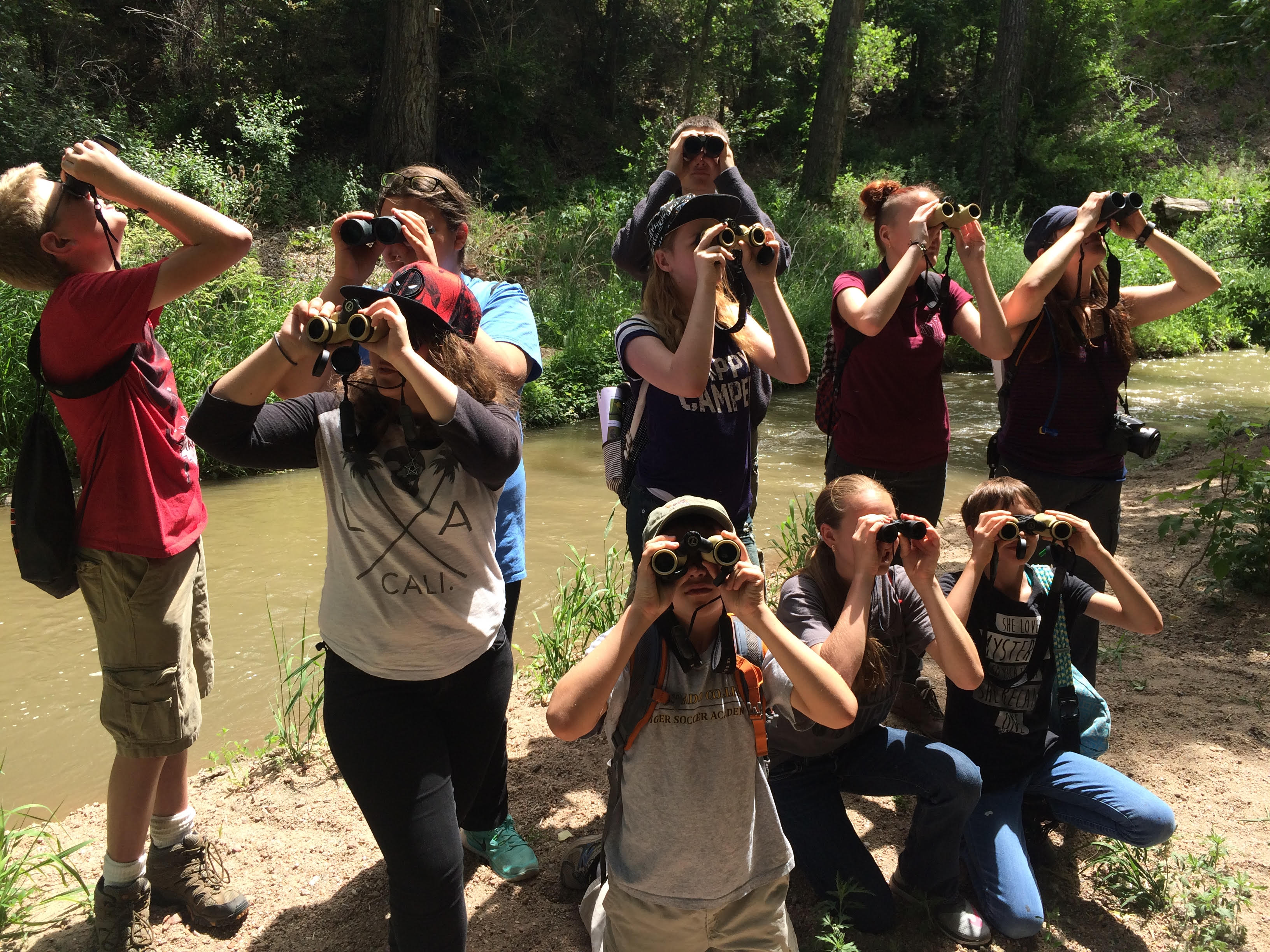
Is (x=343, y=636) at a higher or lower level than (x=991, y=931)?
higher

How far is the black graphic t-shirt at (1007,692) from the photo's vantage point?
2.70 m

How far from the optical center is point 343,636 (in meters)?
2.00

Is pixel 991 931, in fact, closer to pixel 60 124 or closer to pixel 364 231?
pixel 364 231

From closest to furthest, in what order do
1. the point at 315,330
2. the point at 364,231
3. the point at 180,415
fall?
the point at 315,330 < the point at 364,231 < the point at 180,415

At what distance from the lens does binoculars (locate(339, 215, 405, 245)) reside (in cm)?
219

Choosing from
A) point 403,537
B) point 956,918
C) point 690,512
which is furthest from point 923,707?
point 403,537

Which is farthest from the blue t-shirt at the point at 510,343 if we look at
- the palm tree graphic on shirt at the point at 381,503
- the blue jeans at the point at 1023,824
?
the blue jeans at the point at 1023,824

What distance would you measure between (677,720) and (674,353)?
Result: 1031 mm

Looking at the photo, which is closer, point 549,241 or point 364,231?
point 364,231

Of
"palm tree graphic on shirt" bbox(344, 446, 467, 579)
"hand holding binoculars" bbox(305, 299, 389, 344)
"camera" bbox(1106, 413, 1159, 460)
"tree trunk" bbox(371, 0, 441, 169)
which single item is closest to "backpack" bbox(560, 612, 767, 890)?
"palm tree graphic on shirt" bbox(344, 446, 467, 579)

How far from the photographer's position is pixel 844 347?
3254 mm

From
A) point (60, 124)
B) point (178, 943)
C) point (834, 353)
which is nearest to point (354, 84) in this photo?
point (60, 124)

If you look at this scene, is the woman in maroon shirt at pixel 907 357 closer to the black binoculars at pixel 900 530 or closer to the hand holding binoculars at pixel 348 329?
the black binoculars at pixel 900 530

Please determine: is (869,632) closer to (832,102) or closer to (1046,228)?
(1046,228)
